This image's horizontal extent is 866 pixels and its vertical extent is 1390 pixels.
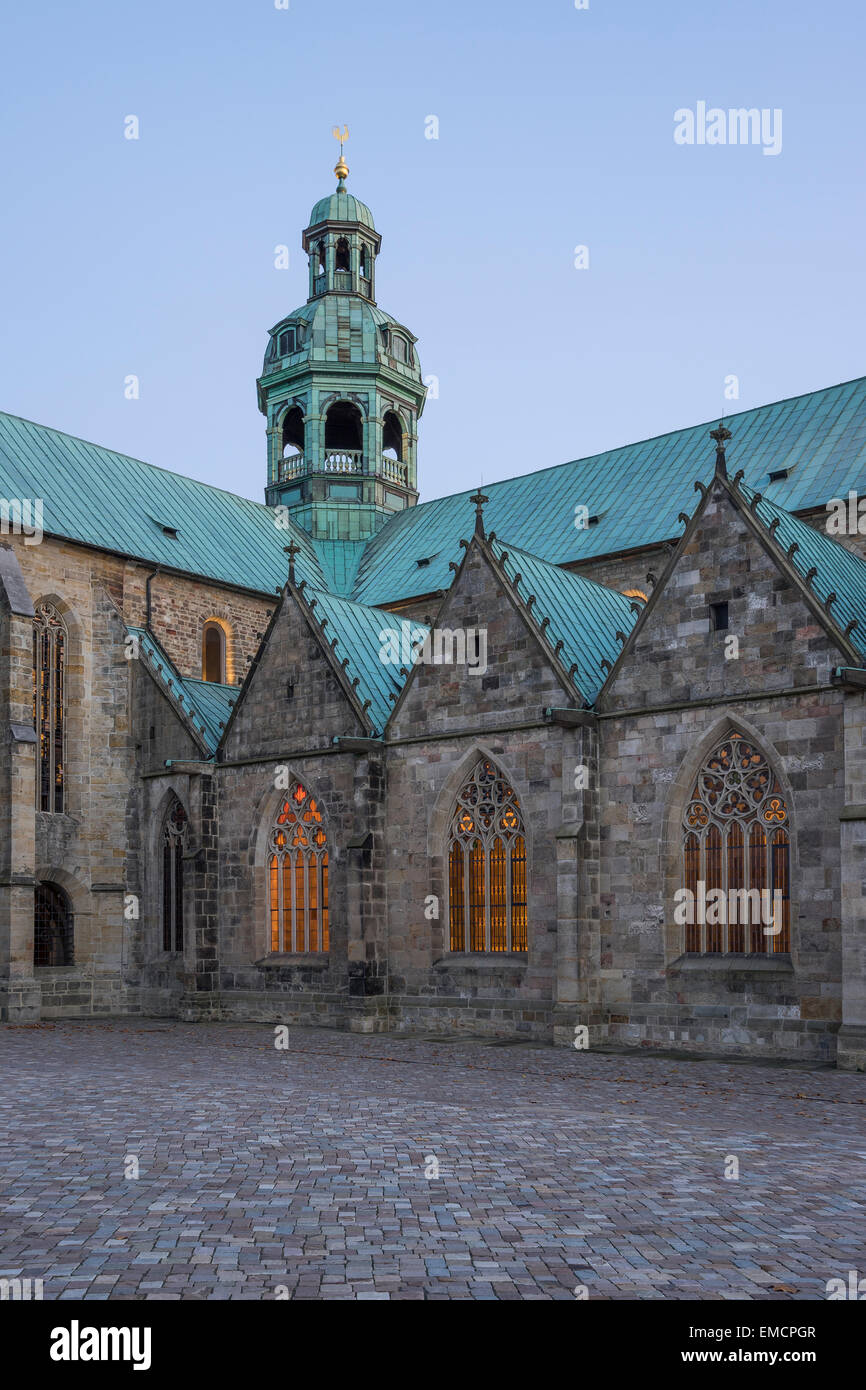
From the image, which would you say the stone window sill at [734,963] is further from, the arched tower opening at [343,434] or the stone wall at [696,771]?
the arched tower opening at [343,434]

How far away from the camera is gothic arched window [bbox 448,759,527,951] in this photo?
27047 mm

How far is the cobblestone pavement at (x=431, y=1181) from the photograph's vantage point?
8406mm

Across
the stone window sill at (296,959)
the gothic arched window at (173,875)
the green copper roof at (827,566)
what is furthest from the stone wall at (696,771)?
the gothic arched window at (173,875)

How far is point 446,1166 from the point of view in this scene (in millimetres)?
12422

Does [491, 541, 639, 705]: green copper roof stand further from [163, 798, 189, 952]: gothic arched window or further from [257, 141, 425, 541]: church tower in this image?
[257, 141, 425, 541]: church tower

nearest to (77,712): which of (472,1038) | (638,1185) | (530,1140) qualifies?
(472,1038)

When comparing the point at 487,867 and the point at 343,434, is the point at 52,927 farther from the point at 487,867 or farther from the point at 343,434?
the point at 343,434

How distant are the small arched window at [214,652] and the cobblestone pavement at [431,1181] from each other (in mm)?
21624

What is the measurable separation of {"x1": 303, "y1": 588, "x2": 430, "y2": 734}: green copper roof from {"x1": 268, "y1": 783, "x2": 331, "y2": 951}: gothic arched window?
2.79 m

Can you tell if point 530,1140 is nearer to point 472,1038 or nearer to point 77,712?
point 472,1038

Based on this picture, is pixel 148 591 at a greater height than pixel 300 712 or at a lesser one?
greater

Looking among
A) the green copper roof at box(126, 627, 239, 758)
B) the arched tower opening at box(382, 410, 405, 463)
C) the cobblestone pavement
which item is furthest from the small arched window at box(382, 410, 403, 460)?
the cobblestone pavement

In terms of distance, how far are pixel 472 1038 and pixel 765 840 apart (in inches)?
288

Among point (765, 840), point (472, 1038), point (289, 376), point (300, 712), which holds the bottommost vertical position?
point (472, 1038)
